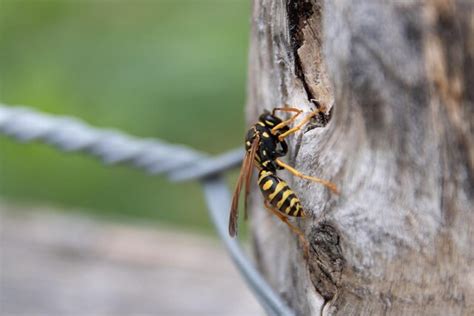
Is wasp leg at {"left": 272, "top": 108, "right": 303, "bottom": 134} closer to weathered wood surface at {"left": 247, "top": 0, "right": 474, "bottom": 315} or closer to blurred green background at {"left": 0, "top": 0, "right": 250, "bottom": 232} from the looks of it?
weathered wood surface at {"left": 247, "top": 0, "right": 474, "bottom": 315}

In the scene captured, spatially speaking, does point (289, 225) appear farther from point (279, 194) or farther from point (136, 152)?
point (136, 152)

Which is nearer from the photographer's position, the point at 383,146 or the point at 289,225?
the point at 383,146

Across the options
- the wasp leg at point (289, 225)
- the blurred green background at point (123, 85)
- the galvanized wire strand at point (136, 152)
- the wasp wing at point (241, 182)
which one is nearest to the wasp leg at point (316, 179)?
the wasp leg at point (289, 225)

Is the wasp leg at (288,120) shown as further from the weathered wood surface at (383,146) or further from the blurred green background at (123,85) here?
the blurred green background at (123,85)

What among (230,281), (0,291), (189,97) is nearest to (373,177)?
(230,281)

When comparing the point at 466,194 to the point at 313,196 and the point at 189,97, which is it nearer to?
the point at 313,196

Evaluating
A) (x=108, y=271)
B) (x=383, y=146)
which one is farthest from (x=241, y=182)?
(x=108, y=271)

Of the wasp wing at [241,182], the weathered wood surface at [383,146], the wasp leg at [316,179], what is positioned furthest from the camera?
the wasp wing at [241,182]
